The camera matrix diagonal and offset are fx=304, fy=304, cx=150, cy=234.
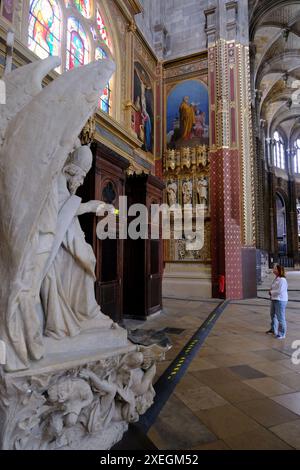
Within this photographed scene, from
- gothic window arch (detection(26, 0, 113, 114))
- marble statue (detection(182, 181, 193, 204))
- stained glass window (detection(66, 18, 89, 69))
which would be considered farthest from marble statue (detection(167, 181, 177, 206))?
stained glass window (detection(66, 18, 89, 69))

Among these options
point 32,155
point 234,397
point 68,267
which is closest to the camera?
point 32,155

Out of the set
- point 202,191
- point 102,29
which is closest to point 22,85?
point 102,29

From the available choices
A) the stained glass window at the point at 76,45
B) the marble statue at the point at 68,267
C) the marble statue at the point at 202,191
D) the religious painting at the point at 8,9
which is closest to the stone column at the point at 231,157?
the marble statue at the point at 202,191

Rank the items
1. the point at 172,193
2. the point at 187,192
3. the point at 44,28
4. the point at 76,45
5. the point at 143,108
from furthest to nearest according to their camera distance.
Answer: the point at 172,193, the point at 187,192, the point at 143,108, the point at 76,45, the point at 44,28

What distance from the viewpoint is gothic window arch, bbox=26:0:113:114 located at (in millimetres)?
5824

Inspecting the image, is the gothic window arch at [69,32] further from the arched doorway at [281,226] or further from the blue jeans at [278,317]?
the arched doorway at [281,226]

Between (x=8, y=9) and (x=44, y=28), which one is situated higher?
(x=44, y=28)

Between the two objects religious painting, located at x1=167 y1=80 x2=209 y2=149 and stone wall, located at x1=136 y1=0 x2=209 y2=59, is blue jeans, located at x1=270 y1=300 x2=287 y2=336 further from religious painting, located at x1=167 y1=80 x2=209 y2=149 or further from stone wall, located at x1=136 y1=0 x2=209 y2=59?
stone wall, located at x1=136 y1=0 x2=209 y2=59

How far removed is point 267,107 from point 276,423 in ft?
88.0

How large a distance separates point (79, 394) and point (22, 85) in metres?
1.79

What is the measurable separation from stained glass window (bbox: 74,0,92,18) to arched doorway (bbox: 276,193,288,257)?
85.6ft

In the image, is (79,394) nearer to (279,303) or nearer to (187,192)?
(279,303)

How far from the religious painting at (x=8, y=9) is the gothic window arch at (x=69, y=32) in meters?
0.37

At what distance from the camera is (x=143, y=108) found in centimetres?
970
